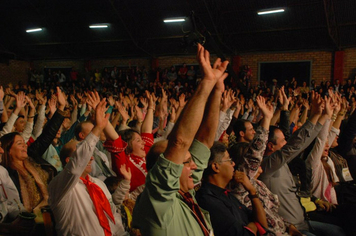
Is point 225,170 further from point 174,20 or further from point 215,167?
point 174,20

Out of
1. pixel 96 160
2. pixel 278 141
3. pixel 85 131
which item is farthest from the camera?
pixel 96 160

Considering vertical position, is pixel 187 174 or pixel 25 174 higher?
pixel 187 174

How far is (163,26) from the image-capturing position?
13.4 m

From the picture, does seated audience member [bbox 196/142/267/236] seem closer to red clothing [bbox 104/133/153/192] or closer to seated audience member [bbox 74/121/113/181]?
red clothing [bbox 104/133/153/192]

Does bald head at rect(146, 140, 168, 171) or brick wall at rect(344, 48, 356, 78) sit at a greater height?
brick wall at rect(344, 48, 356, 78)

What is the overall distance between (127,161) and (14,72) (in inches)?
710

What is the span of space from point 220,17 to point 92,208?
36.3 feet

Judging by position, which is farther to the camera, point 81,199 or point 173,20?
point 173,20

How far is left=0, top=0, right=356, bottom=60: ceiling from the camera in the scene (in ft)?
37.1

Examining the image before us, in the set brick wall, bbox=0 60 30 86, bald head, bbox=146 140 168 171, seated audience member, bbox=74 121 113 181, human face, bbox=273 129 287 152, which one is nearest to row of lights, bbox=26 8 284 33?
brick wall, bbox=0 60 30 86

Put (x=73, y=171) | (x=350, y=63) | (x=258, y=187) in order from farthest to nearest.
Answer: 1. (x=350, y=63)
2. (x=258, y=187)
3. (x=73, y=171)

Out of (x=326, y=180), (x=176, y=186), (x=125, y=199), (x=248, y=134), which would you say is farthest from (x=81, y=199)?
(x=326, y=180)

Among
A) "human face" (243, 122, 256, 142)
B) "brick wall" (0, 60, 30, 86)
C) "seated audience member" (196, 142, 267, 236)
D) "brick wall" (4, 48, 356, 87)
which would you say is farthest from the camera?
"brick wall" (0, 60, 30, 86)

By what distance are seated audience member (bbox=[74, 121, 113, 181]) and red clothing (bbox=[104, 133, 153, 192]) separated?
0.50 metres
